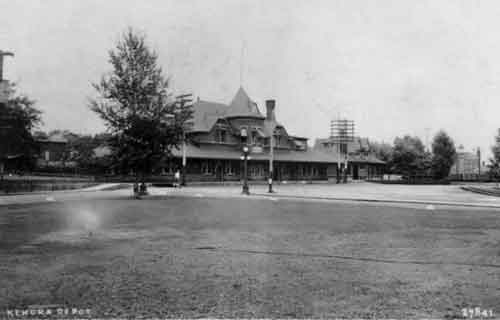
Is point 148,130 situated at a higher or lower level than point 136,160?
higher

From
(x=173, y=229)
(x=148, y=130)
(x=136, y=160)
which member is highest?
(x=148, y=130)

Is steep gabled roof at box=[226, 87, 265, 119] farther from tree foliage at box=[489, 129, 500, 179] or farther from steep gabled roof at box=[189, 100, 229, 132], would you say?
tree foliage at box=[489, 129, 500, 179]

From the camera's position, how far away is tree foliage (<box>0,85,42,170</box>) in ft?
92.2

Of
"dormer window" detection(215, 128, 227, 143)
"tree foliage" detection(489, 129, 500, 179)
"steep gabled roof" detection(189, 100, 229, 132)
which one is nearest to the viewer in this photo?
"tree foliage" detection(489, 129, 500, 179)

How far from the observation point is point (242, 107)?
60469mm

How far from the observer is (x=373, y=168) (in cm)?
8544

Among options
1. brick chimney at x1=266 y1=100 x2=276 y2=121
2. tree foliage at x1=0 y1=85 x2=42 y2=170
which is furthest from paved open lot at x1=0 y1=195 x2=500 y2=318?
brick chimney at x1=266 y1=100 x2=276 y2=121

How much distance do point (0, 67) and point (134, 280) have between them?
893 cm

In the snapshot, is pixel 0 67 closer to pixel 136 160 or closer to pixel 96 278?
pixel 96 278

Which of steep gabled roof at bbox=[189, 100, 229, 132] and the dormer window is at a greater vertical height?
steep gabled roof at bbox=[189, 100, 229, 132]

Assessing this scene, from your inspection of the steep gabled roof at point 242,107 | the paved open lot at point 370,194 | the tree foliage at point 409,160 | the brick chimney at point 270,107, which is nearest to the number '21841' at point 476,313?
the paved open lot at point 370,194

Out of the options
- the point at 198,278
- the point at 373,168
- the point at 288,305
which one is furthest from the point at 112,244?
the point at 373,168

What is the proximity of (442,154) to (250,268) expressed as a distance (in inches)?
3573

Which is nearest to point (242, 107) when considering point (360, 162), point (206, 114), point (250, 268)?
point (206, 114)
